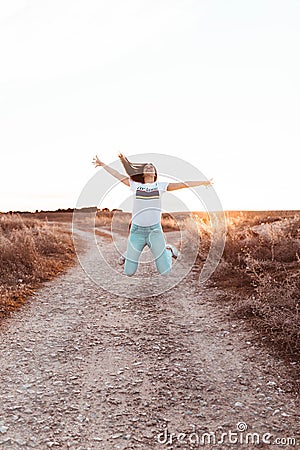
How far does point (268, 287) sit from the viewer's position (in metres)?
9.96

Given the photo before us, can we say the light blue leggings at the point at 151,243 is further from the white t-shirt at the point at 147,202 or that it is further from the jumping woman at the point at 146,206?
the white t-shirt at the point at 147,202

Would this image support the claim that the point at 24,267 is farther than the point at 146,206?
Result: Yes

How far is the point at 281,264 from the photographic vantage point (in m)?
12.6

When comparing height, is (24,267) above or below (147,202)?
below

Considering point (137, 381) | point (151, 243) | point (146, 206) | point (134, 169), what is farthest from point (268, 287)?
point (137, 381)

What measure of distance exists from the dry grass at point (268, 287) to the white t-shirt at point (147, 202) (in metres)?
2.85

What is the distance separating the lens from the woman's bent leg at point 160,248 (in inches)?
335

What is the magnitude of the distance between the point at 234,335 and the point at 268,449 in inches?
136

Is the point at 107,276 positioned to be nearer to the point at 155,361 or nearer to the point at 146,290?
the point at 146,290

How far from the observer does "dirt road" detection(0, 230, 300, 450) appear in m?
5.51

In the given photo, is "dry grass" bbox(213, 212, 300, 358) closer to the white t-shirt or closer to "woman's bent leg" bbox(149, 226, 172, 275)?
"woman's bent leg" bbox(149, 226, 172, 275)

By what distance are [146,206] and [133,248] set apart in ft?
3.05

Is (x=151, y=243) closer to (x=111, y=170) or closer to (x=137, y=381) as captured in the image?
(x=111, y=170)

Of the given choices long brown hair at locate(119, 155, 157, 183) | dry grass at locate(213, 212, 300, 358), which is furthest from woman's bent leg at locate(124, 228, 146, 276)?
dry grass at locate(213, 212, 300, 358)
